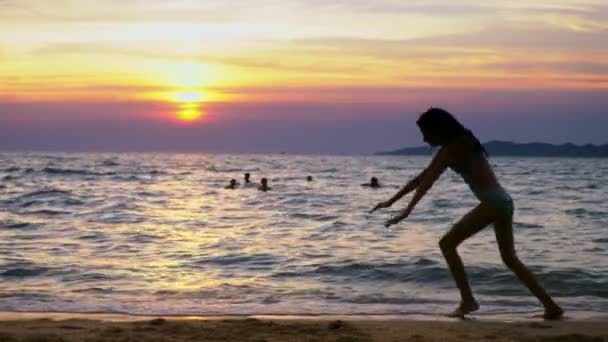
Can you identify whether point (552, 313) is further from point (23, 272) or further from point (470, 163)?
point (23, 272)

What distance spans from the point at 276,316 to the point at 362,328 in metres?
1.37

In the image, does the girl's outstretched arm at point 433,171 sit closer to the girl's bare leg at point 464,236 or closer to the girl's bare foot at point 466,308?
the girl's bare leg at point 464,236

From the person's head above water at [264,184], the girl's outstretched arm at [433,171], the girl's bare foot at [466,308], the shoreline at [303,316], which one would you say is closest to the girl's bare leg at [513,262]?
the shoreline at [303,316]

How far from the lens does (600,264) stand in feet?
37.5

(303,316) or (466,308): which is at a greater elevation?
(466,308)

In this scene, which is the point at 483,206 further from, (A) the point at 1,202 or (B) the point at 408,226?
(A) the point at 1,202

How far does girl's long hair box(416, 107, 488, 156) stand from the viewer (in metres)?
6.75

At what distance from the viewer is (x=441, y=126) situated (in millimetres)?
6758

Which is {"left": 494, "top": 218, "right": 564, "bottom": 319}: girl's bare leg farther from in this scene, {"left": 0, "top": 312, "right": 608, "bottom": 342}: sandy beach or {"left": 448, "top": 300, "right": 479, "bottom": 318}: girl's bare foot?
{"left": 448, "top": 300, "right": 479, "bottom": 318}: girl's bare foot

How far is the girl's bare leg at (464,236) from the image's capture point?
22.8 ft

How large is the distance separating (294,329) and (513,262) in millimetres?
2046

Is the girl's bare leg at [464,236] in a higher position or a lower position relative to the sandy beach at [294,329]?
higher

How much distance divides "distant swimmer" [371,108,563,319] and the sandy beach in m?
0.64

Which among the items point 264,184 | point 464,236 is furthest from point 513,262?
point 264,184
